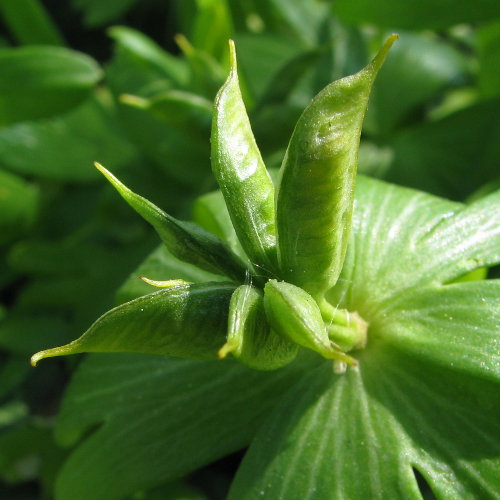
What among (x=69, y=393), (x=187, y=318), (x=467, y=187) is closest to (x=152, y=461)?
(x=69, y=393)

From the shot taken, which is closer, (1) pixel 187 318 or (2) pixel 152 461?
(1) pixel 187 318

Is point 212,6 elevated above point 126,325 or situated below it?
above

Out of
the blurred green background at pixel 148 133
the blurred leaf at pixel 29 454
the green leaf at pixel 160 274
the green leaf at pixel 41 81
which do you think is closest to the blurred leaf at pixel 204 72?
the blurred green background at pixel 148 133

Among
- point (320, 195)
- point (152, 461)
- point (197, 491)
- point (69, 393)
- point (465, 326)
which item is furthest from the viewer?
point (197, 491)

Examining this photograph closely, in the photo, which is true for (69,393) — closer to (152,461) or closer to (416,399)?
(152,461)

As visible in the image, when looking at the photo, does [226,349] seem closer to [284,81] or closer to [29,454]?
[284,81]

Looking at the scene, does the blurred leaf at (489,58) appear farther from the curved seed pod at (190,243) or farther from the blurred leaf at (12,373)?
the blurred leaf at (12,373)

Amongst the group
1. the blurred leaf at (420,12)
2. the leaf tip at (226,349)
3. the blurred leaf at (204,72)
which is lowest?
the leaf tip at (226,349)

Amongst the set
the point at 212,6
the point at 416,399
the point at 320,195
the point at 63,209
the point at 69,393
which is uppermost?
the point at 212,6
